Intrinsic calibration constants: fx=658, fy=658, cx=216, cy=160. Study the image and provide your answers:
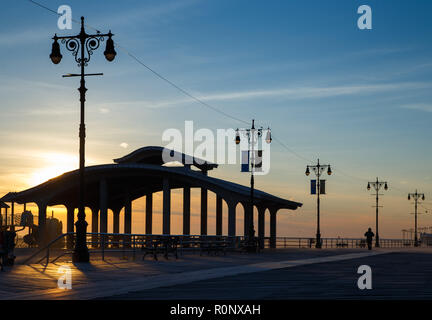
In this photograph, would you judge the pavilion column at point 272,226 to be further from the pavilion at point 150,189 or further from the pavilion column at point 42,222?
the pavilion column at point 42,222

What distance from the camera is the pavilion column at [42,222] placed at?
49709mm

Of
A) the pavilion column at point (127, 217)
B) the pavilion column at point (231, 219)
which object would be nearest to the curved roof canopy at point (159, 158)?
the pavilion column at point (231, 219)

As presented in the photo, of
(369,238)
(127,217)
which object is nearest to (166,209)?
(127,217)

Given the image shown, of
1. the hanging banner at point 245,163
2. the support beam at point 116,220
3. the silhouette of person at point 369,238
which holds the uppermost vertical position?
the hanging banner at point 245,163

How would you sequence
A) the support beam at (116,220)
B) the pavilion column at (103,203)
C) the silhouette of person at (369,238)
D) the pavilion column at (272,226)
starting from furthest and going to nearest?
the support beam at (116,220), the silhouette of person at (369,238), the pavilion column at (272,226), the pavilion column at (103,203)

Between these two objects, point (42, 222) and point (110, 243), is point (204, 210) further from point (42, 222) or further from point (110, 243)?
point (110, 243)

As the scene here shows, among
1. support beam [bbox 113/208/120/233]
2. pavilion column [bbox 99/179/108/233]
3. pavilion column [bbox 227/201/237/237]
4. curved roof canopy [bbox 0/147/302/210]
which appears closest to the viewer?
pavilion column [bbox 227/201/237/237]

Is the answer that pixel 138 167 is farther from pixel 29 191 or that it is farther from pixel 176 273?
pixel 176 273

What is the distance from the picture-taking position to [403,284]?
16.9 meters

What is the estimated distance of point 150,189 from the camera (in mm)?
58750

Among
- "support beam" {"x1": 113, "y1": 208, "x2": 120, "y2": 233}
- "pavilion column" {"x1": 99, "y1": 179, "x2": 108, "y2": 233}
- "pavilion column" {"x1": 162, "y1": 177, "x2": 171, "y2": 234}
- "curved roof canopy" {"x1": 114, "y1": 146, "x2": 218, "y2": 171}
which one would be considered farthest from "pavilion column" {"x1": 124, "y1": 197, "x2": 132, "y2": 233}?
"pavilion column" {"x1": 162, "y1": 177, "x2": 171, "y2": 234}

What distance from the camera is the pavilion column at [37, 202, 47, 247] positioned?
49.7 meters

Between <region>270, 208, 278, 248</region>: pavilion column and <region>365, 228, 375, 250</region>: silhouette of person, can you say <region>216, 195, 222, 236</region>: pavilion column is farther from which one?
<region>365, 228, 375, 250</region>: silhouette of person

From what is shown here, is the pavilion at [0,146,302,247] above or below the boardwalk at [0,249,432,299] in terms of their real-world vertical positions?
above
